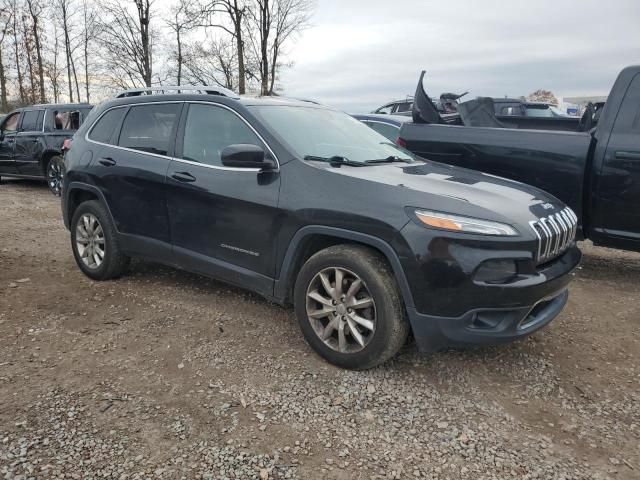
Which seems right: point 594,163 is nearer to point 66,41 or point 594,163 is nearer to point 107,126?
point 107,126

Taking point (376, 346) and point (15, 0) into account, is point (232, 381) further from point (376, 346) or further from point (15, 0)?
point (15, 0)

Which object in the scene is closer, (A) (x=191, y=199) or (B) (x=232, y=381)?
(B) (x=232, y=381)

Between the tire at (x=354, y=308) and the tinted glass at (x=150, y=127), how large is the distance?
1.80 metres

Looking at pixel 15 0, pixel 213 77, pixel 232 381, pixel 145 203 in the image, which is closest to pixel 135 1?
pixel 213 77

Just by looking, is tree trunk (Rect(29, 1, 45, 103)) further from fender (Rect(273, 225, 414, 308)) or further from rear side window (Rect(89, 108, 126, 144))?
fender (Rect(273, 225, 414, 308))

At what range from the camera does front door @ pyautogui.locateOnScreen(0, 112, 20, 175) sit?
1079 centimetres

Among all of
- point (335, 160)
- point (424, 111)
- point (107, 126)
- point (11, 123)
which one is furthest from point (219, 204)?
point (11, 123)

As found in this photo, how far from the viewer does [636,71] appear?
4.84 metres

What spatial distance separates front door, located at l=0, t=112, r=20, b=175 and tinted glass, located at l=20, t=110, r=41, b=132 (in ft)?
0.92

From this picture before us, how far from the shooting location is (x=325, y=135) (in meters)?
3.82

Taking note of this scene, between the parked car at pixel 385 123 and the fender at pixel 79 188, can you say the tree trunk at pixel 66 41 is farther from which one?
the fender at pixel 79 188

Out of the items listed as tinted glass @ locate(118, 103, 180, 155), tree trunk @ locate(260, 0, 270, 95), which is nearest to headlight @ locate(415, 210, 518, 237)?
tinted glass @ locate(118, 103, 180, 155)

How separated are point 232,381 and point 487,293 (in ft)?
5.12

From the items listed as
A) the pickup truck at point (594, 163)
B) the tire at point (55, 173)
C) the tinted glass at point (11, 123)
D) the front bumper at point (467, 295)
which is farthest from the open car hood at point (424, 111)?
the tinted glass at point (11, 123)
